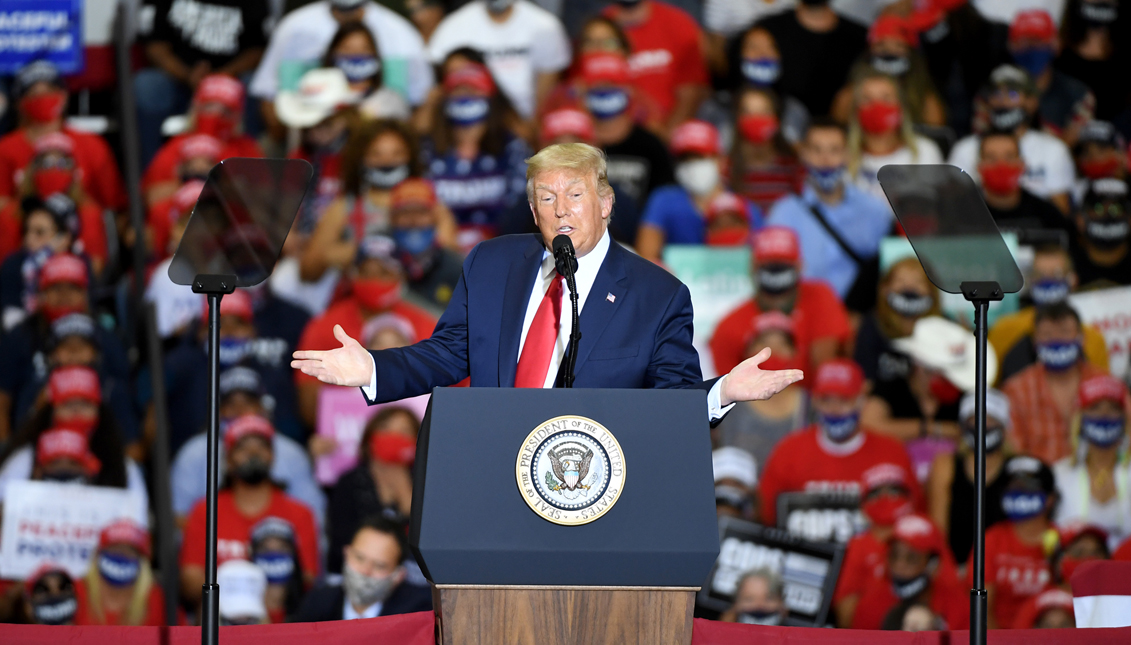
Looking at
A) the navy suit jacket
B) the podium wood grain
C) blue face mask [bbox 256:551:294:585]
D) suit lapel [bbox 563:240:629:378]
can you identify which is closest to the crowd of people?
blue face mask [bbox 256:551:294:585]

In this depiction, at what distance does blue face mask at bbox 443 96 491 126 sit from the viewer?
5.01 meters

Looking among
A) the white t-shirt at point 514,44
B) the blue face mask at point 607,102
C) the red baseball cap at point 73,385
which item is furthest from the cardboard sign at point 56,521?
the blue face mask at point 607,102

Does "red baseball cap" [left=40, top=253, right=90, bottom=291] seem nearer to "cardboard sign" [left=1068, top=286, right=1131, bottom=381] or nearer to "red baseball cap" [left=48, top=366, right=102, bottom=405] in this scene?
"red baseball cap" [left=48, top=366, right=102, bottom=405]

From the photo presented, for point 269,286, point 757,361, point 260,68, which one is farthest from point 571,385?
point 260,68

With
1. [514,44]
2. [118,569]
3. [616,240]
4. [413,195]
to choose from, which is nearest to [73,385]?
[118,569]

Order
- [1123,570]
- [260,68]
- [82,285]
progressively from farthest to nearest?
[260,68] < [82,285] < [1123,570]

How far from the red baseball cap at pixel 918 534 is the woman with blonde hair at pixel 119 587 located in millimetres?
2628

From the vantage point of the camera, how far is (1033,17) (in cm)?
533

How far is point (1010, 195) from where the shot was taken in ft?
16.5

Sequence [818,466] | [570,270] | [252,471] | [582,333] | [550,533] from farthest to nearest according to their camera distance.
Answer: [818,466] < [252,471] < [582,333] < [570,270] < [550,533]

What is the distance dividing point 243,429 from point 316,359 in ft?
9.13

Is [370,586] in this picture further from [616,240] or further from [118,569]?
[616,240]

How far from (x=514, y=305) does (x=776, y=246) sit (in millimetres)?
2929

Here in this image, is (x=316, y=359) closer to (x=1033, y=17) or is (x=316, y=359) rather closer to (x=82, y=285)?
(x=82, y=285)
